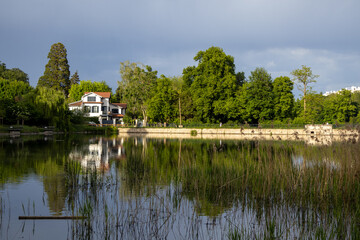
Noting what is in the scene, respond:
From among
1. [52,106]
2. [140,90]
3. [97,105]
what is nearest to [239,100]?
[140,90]

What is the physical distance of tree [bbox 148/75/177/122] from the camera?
61.3m

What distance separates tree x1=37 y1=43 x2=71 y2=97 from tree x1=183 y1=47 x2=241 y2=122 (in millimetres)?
44697

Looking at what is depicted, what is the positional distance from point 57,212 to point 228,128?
46518 mm

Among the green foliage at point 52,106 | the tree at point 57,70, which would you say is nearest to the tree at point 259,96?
the green foliage at point 52,106

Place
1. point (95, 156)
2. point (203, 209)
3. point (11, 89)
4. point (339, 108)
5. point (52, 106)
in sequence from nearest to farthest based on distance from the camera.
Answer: point (203, 209)
point (95, 156)
point (52, 106)
point (11, 89)
point (339, 108)

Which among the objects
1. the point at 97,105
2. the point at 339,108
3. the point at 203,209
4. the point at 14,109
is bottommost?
the point at 203,209

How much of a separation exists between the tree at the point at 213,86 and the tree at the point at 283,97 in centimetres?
708

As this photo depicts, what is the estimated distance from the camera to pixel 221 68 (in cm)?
5622

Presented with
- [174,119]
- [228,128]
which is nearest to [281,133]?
[228,128]

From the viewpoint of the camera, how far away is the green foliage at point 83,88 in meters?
87.1

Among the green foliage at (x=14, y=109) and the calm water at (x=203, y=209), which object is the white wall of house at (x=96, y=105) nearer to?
the green foliage at (x=14, y=109)

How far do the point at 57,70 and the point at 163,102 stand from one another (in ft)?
133

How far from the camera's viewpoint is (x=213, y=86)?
180ft

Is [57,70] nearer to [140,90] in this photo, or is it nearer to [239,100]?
[140,90]
